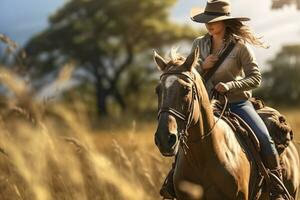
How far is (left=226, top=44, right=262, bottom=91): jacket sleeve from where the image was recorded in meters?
6.25

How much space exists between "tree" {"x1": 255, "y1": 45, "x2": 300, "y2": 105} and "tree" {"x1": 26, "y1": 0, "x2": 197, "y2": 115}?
7.62m

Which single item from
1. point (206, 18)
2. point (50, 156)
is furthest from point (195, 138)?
point (50, 156)

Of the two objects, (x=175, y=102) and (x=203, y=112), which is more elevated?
(x=175, y=102)

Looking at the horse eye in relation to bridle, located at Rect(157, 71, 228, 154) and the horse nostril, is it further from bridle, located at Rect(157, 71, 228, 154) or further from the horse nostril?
the horse nostril

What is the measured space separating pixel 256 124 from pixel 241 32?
33.4 inches

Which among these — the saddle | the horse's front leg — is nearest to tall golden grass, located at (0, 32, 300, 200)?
the horse's front leg

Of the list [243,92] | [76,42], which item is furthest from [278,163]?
[76,42]

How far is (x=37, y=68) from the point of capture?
5378cm

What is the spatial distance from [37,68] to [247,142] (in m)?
48.2

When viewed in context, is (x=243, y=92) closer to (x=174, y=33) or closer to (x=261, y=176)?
(x=261, y=176)

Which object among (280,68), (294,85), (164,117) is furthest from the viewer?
(280,68)

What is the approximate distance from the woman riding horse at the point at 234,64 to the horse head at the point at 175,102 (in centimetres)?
101

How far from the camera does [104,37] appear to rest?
5397 cm

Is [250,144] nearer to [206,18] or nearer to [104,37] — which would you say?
[206,18]
